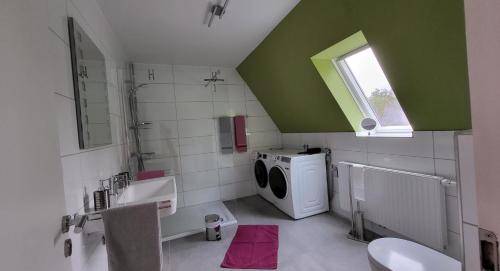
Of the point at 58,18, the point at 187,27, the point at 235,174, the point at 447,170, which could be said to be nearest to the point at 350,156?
the point at 447,170

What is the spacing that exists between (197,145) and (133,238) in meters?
2.44

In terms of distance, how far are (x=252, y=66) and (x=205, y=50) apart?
0.73 m

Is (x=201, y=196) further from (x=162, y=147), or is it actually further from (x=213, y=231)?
(x=213, y=231)

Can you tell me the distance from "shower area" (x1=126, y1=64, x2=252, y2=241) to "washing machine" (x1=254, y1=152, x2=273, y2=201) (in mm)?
260

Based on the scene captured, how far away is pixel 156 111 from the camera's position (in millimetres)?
3203

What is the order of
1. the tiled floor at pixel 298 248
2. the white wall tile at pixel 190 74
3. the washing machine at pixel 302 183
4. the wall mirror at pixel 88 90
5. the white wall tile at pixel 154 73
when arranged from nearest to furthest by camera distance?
the wall mirror at pixel 88 90
the tiled floor at pixel 298 248
the washing machine at pixel 302 183
the white wall tile at pixel 154 73
the white wall tile at pixel 190 74

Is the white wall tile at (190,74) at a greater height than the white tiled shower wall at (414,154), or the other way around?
the white wall tile at (190,74)

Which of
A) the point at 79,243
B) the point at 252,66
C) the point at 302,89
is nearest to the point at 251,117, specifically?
the point at 252,66

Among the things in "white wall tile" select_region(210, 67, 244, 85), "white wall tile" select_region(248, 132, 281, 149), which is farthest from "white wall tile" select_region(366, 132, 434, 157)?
"white wall tile" select_region(210, 67, 244, 85)

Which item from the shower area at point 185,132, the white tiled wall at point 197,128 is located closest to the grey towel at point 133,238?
the shower area at point 185,132

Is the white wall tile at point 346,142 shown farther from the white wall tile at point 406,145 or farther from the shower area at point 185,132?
the shower area at point 185,132

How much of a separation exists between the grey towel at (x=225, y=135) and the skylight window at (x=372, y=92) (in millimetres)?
1820

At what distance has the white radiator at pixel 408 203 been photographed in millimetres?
1689

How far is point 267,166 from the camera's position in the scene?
328cm
